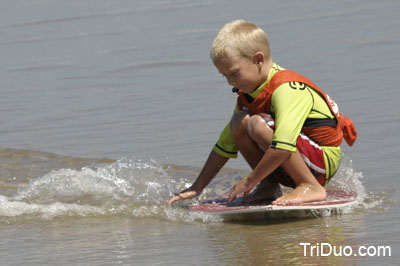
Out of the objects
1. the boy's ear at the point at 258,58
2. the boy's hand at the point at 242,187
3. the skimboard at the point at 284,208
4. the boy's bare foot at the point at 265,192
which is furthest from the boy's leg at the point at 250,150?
the boy's ear at the point at 258,58

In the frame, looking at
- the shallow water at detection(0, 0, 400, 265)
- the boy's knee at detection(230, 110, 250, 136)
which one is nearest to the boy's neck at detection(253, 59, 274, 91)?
the boy's knee at detection(230, 110, 250, 136)

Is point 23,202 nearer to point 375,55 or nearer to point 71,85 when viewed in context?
point 71,85

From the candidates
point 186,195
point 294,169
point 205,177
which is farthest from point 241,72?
point 186,195

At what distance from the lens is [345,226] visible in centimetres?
492

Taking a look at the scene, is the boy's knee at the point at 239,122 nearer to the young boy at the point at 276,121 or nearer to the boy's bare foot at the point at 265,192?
the young boy at the point at 276,121

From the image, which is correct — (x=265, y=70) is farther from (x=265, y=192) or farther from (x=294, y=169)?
(x=265, y=192)

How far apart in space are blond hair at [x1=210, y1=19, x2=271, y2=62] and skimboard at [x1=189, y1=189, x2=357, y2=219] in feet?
2.96

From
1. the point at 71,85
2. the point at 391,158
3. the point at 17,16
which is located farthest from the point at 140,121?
the point at 17,16

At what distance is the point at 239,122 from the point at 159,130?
2574mm

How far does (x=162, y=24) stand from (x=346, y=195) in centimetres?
829

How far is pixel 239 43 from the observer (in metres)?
5.03

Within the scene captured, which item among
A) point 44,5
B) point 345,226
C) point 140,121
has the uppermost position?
point 44,5

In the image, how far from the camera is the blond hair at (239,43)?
16.5 feet

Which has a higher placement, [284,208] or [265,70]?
[265,70]
